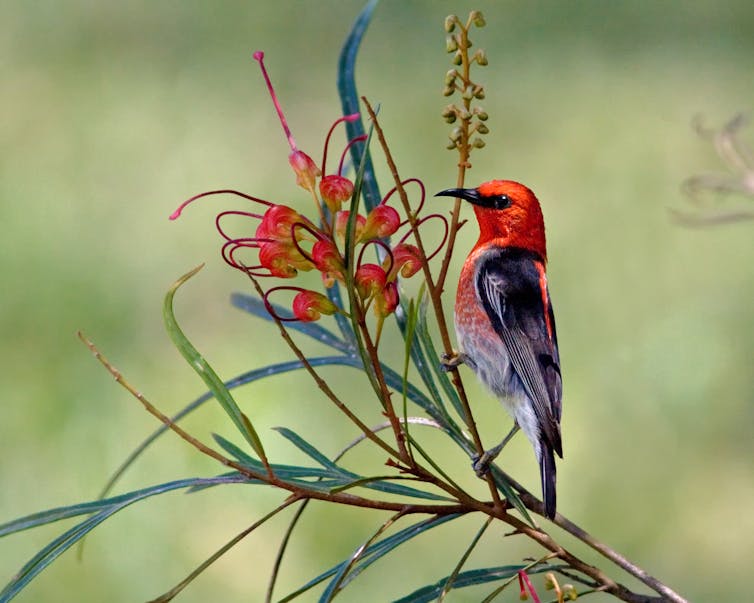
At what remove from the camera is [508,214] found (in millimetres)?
2398

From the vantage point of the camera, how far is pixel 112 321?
4852 millimetres

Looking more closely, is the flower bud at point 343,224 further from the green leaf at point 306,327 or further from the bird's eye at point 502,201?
the bird's eye at point 502,201

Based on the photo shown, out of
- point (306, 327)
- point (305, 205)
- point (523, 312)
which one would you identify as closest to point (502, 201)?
point (523, 312)

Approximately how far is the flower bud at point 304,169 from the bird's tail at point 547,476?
0.59m

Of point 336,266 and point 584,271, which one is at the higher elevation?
point 584,271

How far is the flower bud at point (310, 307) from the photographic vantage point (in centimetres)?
157

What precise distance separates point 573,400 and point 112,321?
1.88 m

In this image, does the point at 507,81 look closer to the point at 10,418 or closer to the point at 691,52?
the point at 691,52

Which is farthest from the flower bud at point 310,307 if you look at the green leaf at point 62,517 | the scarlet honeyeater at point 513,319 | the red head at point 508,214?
the scarlet honeyeater at point 513,319

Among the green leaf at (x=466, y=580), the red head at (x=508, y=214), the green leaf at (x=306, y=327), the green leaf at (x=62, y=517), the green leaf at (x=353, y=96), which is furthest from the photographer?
the red head at (x=508, y=214)

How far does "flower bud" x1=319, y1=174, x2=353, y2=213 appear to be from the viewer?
1.53m

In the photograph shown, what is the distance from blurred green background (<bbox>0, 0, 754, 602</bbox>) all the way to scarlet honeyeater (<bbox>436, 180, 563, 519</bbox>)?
1.57 metres

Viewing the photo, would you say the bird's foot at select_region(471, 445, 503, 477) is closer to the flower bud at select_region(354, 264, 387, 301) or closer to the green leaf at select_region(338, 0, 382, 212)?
the flower bud at select_region(354, 264, 387, 301)

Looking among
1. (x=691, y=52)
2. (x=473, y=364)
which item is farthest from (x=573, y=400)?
(x=691, y=52)
